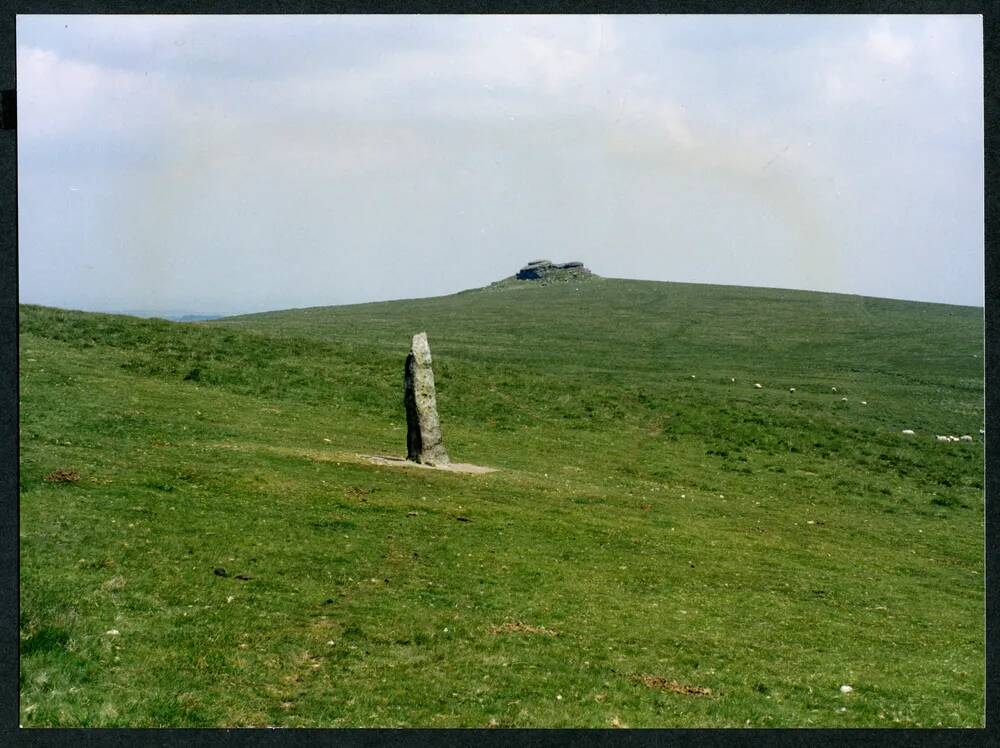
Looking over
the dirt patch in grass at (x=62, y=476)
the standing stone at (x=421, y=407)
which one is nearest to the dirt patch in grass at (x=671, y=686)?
the dirt patch in grass at (x=62, y=476)

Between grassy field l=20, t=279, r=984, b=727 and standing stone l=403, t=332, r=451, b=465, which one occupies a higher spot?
standing stone l=403, t=332, r=451, b=465

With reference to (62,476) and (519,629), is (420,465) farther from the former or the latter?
(519,629)

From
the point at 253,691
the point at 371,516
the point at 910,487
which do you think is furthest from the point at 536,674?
the point at 910,487

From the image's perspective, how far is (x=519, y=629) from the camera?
1662 cm

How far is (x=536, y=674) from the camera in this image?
1462cm

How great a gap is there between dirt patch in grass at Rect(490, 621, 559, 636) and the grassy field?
94 millimetres

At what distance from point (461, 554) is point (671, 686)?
7677 mm

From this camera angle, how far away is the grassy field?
13742 mm

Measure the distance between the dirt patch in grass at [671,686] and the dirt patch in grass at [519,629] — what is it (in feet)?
7.43

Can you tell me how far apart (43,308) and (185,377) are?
17.6 metres

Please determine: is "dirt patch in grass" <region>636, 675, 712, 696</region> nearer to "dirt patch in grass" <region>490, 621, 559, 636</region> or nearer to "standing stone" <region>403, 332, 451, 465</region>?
"dirt patch in grass" <region>490, 621, 559, 636</region>

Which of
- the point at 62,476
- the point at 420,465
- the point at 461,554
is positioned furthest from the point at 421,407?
the point at 62,476

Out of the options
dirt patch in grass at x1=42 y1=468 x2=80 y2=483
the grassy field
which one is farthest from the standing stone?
dirt patch in grass at x1=42 y1=468 x2=80 y2=483

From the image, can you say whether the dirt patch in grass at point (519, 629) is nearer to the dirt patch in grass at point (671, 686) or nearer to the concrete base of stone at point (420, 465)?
the dirt patch in grass at point (671, 686)
